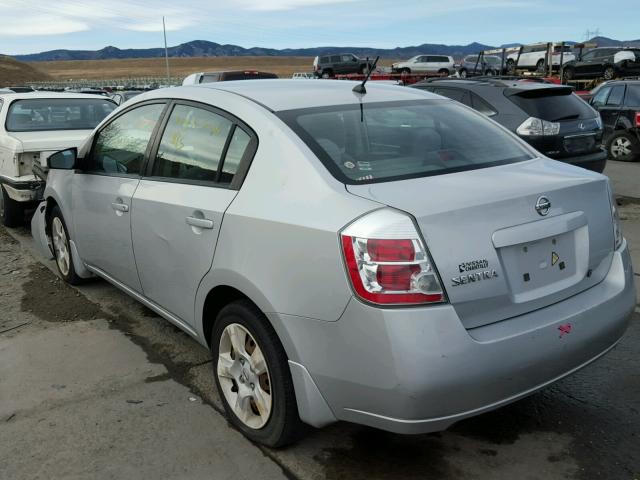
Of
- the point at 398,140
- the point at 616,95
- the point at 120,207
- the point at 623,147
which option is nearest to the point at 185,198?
the point at 120,207

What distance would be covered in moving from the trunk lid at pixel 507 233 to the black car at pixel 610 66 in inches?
1159

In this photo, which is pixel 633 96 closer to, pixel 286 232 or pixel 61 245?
pixel 61 245

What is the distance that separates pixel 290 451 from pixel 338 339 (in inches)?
32.7

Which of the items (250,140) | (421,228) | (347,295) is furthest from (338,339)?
(250,140)

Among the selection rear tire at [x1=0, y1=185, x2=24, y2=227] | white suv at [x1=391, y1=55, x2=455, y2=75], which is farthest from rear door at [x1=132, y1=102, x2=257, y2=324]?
white suv at [x1=391, y1=55, x2=455, y2=75]

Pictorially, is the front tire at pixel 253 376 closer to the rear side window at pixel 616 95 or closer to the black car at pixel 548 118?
the black car at pixel 548 118

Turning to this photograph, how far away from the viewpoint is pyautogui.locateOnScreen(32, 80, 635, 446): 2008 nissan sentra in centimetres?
227

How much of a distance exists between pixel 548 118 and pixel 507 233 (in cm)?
587

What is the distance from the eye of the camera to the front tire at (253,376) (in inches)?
105

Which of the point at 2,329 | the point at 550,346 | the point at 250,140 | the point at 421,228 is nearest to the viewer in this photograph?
the point at 421,228

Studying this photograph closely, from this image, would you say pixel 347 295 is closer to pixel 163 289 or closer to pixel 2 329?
pixel 163 289

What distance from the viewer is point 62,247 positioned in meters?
5.31

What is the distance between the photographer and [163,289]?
3551mm

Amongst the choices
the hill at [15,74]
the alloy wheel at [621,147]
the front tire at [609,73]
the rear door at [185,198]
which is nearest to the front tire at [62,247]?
the rear door at [185,198]
